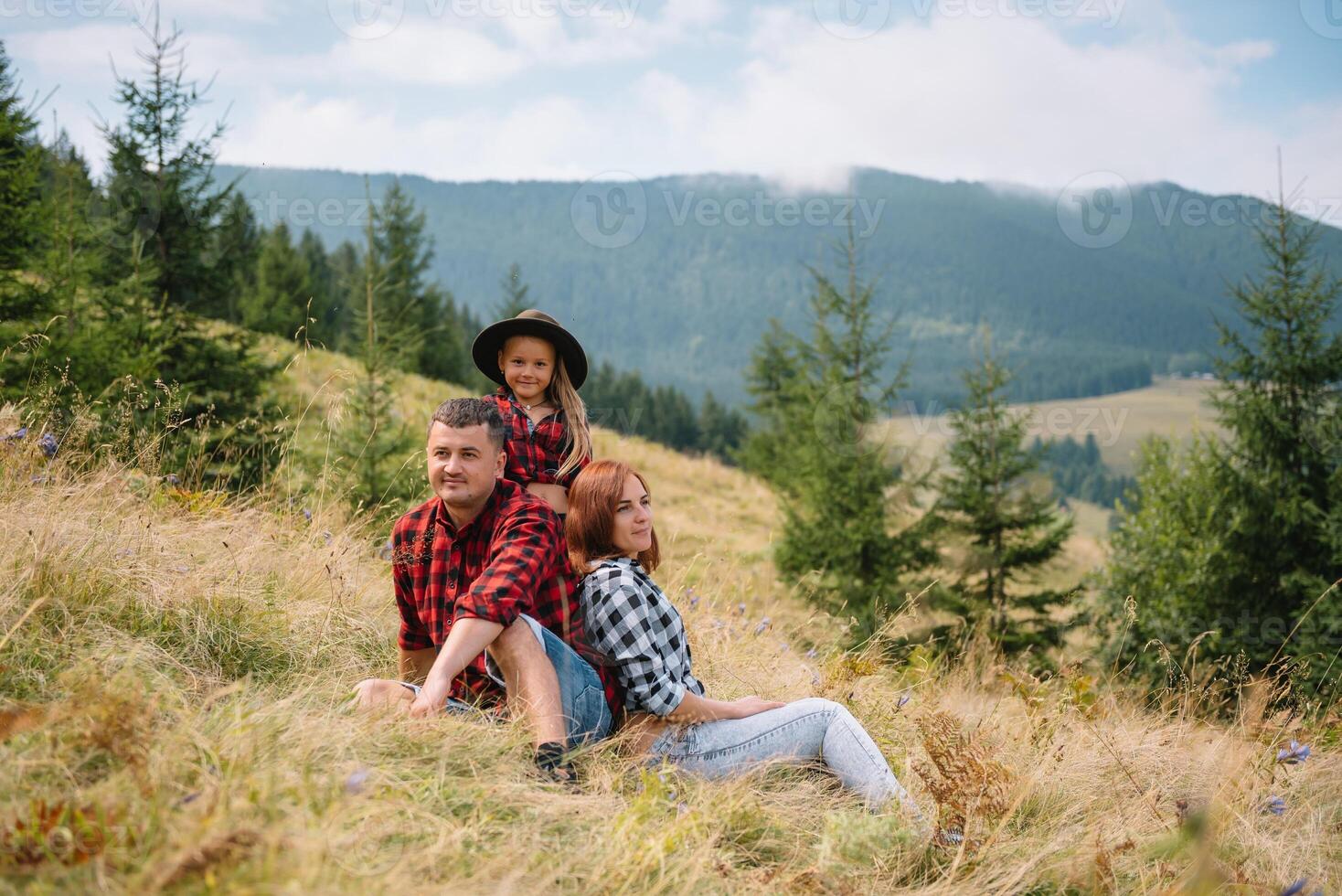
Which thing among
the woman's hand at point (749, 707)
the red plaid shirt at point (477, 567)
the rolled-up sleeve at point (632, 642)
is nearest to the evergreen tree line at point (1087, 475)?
the woman's hand at point (749, 707)

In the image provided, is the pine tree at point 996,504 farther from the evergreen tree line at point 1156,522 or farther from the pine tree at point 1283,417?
the pine tree at point 1283,417

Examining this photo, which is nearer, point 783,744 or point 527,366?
point 783,744

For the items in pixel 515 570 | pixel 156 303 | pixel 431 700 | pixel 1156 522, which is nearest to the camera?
pixel 431 700

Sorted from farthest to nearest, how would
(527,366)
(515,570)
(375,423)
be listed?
(375,423) < (527,366) < (515,570)

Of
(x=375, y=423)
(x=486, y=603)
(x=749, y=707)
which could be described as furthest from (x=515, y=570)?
(x=375, y=423)

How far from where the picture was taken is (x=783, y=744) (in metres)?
3.14

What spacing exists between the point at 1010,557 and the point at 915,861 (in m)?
12.2

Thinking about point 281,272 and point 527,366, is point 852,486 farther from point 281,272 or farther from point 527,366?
point 281,272

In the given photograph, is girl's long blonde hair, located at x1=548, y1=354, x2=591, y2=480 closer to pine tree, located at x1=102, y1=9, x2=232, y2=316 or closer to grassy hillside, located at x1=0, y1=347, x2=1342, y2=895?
grassy hillside, located at x1=0, y1=347, x2=1342, y2=895

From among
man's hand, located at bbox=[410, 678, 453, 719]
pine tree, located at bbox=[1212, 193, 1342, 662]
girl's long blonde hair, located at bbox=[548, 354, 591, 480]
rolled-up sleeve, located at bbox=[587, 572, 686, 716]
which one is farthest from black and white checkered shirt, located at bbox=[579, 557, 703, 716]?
pine tree, located at bbox=[1212, 193, 1342, 662]

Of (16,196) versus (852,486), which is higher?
(16,196)

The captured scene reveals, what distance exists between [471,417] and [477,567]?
56 cm

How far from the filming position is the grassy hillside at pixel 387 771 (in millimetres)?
1862

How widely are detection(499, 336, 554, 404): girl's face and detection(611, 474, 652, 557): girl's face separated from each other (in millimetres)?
956
